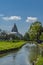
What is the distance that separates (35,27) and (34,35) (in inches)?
167

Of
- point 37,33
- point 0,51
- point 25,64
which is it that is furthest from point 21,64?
point 37,33

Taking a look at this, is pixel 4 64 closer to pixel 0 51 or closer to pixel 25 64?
pixel 25 64

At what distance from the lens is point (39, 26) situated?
109312 millimetres

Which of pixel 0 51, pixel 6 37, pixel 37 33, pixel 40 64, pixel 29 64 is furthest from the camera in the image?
pixel 6 37

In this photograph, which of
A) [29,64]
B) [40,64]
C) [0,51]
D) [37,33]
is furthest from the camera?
[37,33]

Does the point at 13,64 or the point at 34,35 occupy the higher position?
the point at 34,35

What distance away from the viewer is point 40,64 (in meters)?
28.2

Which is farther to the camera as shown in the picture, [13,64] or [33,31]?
[33,31]

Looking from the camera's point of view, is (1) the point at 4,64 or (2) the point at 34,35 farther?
(2) the point at 34,35

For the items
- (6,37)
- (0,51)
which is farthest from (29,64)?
(6,37)

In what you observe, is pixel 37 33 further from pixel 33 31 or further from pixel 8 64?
pixel 8 64

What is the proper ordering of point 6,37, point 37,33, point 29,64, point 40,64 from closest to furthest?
1. point 40,64
2. point 29,64
3. point 37,33
4. point 6,37

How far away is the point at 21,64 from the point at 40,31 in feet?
249

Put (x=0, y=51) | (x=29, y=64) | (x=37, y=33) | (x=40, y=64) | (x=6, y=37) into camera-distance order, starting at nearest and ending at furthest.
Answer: (x=40, y=64), (x=29, y=64), (x=0, y=51), (x=37, y=33), (x=6, y=37)
